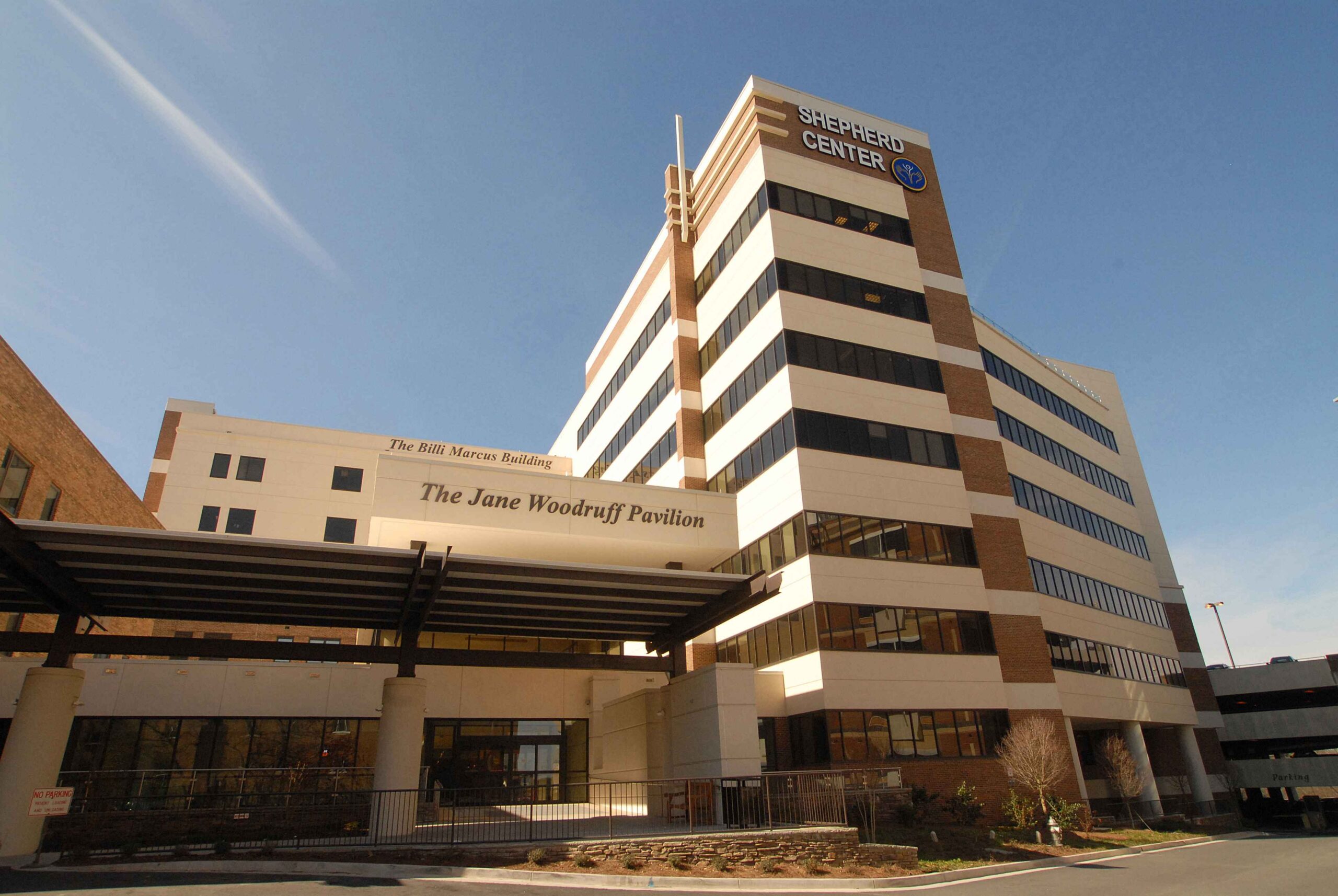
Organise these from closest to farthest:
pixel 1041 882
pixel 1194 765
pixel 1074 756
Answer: pixel 1041 882 → pixel 1074 756 → pixel 1194 765

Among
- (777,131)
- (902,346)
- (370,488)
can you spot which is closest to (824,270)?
(902,346)

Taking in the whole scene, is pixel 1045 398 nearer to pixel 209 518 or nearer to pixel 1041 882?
pixel 1041 882

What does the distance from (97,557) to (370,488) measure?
29.2m

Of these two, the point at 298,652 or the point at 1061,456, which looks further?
the point at 1061,456

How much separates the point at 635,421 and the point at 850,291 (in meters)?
15.8

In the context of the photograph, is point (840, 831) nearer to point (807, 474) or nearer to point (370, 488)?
point (807, 474)

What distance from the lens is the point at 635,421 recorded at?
4500cm

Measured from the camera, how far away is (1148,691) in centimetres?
4084

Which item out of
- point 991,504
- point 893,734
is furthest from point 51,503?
point 991,504

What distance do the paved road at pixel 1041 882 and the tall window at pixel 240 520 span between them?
3054cm

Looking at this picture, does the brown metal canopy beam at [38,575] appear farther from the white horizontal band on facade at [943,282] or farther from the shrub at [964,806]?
the white horizontal band on facade at [943,282]

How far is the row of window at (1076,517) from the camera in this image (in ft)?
122

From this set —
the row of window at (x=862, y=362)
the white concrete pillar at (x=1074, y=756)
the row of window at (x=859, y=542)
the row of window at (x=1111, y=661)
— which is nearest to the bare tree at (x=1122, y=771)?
the row of window at (x=1111, y=661)

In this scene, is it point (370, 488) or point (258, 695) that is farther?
point (370, 488)
